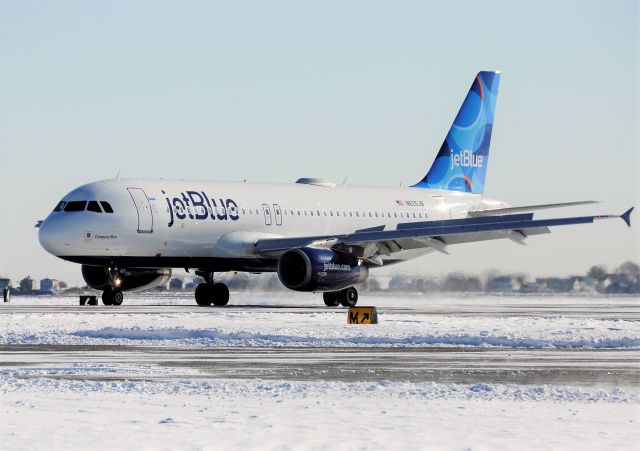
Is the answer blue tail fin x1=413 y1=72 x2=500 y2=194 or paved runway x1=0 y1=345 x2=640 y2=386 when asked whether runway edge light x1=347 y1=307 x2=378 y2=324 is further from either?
blue tail fin x1=413 y1=72 x2=500 y2=194

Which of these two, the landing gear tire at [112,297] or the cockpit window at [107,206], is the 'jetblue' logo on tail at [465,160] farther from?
the cockpit window at [107,206]

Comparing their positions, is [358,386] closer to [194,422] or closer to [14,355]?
[194,422]

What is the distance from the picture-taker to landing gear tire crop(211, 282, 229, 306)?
139 ft

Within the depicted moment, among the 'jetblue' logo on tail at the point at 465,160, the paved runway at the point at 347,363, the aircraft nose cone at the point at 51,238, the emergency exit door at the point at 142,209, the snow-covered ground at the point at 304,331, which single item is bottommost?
the paved runway at the point at 347,363

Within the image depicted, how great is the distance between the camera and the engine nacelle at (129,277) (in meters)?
40.4

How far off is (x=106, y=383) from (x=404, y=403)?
4.02 meters

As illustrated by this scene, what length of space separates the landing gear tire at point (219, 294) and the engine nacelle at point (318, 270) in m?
4.38

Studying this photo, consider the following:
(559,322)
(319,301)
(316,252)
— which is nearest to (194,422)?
(559,322)

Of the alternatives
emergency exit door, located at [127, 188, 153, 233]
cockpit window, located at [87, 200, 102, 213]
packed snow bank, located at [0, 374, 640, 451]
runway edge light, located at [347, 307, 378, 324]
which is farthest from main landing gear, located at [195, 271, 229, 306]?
packed snow bank, located at [0, 374, 640, 451]

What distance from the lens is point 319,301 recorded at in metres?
47.1

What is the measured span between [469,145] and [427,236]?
13.9 meters

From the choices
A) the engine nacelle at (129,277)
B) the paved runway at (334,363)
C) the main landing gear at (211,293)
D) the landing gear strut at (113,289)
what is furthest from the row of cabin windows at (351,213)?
the paved runway at (334,363)

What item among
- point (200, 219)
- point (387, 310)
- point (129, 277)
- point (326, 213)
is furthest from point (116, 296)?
point (326, 213)

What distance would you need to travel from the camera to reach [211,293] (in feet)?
139
